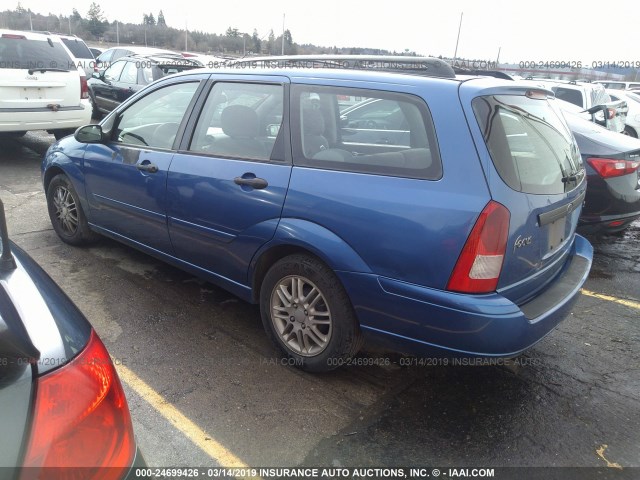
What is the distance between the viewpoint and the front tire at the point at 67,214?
15.3ft

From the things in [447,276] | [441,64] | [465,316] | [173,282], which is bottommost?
[173,282]

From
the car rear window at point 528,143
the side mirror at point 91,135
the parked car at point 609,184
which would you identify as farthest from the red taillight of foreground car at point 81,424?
the parked car at point 609,184

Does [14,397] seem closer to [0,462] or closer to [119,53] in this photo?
[0,462]

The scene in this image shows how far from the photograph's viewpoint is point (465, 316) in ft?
7.86

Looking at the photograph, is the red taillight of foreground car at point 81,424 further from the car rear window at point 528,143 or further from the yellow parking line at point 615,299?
the yellow parking line at point 615,299

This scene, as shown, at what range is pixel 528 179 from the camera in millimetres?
2609

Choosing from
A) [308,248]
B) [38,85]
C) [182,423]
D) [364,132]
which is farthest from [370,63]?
[38,85]

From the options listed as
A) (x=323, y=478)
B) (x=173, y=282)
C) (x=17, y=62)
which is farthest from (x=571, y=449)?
(x=17, y=62)

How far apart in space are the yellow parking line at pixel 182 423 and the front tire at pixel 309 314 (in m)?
0.74

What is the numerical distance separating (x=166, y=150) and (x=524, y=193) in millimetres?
2444

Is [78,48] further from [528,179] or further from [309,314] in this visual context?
[528,179]

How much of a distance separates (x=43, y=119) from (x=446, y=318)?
7641mm

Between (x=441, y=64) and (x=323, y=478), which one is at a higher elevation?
(x=441, y=64)

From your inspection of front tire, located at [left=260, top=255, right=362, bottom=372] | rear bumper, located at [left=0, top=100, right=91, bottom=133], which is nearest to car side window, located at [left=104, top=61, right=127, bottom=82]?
rear bumper, located at [left=0, top=100, right=91, bottom=133]
